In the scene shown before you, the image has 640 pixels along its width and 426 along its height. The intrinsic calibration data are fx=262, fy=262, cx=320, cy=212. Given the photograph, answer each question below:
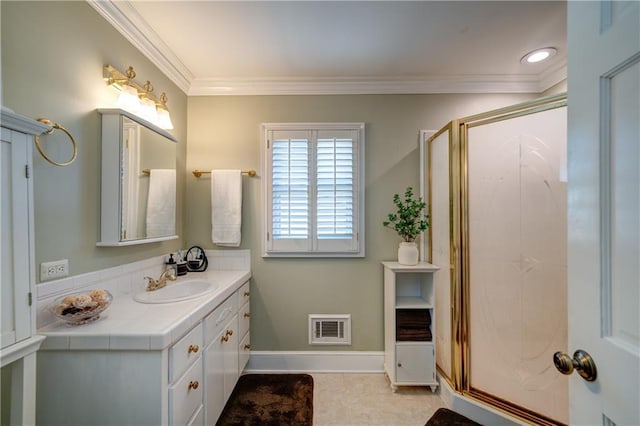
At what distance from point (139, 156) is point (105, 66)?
1.67 ft

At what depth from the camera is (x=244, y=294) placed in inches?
83.6

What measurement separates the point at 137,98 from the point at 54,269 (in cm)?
107

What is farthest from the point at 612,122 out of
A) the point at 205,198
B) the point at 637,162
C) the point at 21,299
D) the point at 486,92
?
the point at 205,198

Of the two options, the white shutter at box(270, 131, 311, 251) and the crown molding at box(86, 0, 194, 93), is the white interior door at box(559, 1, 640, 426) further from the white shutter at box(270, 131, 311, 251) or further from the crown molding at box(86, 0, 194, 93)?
the crown molding at box(86, 0, 194, 93)

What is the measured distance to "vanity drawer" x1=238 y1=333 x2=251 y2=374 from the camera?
1.99 meters

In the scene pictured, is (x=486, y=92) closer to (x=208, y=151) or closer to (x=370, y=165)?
(x=370, y=165)

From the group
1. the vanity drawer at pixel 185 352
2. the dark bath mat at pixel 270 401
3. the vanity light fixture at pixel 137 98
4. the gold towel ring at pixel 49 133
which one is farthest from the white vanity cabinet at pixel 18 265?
the dark bath mat at pixel 270 401

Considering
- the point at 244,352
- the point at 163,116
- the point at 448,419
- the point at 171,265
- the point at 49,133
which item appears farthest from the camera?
the point at 244,352

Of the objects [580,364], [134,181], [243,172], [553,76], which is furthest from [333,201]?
[553,76]

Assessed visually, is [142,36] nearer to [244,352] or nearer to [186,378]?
[186,378]

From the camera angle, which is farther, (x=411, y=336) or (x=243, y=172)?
(x=243, y=172)

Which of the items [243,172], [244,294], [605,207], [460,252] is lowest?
[244,294]

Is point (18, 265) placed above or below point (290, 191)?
below

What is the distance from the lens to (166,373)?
109 centimetres
